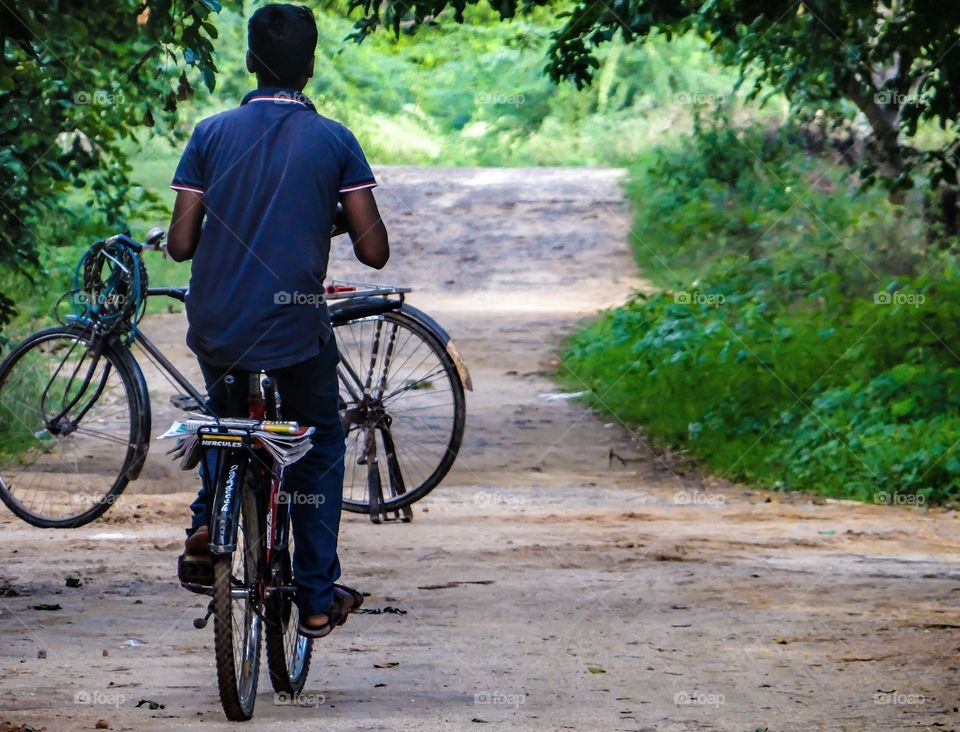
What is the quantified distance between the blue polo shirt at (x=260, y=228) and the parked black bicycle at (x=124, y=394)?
1.50 metres

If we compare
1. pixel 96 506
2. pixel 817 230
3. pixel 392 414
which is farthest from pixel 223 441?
pixel 817 230

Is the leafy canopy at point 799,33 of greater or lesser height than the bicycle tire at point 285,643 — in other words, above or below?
above

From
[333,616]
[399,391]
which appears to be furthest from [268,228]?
[399,391]

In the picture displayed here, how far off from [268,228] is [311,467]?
70 centimetres

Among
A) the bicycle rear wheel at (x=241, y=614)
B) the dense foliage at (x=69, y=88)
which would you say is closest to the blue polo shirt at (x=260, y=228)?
the bicycle rear wheel at (x=241, y=614)

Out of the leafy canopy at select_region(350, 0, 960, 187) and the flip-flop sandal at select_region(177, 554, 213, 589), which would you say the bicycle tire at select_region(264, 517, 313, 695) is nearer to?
the flip-flop sandal at select_region(177, 554, 213, 589)

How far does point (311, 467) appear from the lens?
14.3ft

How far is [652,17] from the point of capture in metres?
6.50

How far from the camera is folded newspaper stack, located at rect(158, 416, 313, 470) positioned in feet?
13.3

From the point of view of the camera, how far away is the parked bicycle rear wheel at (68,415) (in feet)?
21.2

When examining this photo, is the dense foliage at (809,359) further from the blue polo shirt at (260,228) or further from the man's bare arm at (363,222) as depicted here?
the blue polo shirt at (260,228)

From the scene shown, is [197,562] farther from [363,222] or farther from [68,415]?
[68,415]

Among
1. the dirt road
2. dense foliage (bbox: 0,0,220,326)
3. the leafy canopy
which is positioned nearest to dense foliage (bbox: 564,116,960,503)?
the dirt road

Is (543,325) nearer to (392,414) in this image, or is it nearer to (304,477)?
(392,414)
